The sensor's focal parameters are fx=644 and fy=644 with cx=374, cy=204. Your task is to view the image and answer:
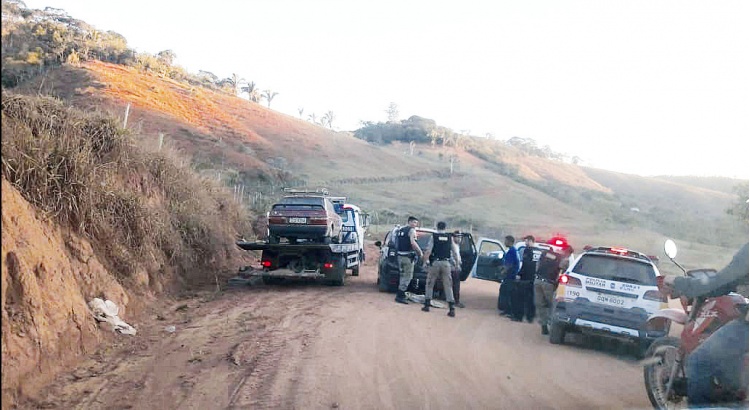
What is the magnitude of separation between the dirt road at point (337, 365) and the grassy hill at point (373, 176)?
20090 millimetres

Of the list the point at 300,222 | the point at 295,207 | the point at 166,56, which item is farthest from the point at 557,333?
the point at 166,56

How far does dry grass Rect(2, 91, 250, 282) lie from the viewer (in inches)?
350

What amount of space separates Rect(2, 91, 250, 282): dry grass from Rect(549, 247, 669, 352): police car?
6.86m

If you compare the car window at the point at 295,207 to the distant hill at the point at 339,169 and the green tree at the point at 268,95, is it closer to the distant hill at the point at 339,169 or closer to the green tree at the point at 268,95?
the distant hill at the point at 339,169

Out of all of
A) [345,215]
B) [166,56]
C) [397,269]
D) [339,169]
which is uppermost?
[166,56]

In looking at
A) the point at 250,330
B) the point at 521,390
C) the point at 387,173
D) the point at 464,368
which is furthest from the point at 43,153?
the point at 387,173

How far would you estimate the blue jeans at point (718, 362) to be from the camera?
16.1ft

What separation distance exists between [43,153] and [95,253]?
5.48 feet

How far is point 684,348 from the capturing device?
18.9 feet

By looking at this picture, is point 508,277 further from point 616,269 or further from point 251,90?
point 251,90

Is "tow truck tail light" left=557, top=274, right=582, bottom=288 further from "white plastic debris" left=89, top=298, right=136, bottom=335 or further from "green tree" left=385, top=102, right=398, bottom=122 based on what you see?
"green tree" left=385, top=102, right=398, bottom=122

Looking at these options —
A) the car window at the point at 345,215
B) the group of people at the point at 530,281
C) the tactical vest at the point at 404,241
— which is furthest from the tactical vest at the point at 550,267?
the car window at the point at 345,215

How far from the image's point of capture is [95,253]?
974 centimetres

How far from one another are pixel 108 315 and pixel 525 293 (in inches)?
286
